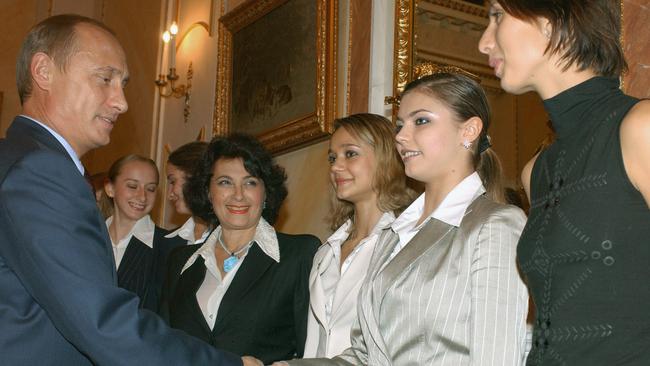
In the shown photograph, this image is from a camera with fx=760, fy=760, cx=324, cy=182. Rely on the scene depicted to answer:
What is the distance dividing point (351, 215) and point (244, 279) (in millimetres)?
650

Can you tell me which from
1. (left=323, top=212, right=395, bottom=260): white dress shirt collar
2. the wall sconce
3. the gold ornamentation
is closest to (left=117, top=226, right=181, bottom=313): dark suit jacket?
(left=323, top=212, right=395, bottom=260): white dress shirt collar

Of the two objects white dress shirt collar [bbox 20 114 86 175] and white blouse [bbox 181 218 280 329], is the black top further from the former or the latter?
white blouse [bbox 181 218 280 329]

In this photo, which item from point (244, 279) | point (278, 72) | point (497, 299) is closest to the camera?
point (497, 299)

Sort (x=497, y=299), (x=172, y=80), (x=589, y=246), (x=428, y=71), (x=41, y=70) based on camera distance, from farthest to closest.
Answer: (x=172, y=80), (x=428, y=71), (x=41, y=70), (x=497, y=299), (x=589, y=246)

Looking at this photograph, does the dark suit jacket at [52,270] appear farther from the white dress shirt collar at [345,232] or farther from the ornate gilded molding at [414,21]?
the ornate gilded molding at [414,21]

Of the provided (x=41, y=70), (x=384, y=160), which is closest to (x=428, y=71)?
(x=384, y=160)

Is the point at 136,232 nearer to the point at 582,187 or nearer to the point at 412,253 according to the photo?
the point at 412,253

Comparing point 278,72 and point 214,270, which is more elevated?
point 278,72

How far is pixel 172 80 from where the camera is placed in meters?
8.41

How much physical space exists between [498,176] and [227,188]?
177 centimetres

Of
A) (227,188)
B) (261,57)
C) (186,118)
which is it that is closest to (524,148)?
(227,188)

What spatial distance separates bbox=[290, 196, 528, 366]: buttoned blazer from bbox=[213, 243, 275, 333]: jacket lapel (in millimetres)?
1120

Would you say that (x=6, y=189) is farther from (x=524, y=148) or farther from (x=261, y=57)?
(x=261, y=57)

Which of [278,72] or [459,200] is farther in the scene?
[278,72]
